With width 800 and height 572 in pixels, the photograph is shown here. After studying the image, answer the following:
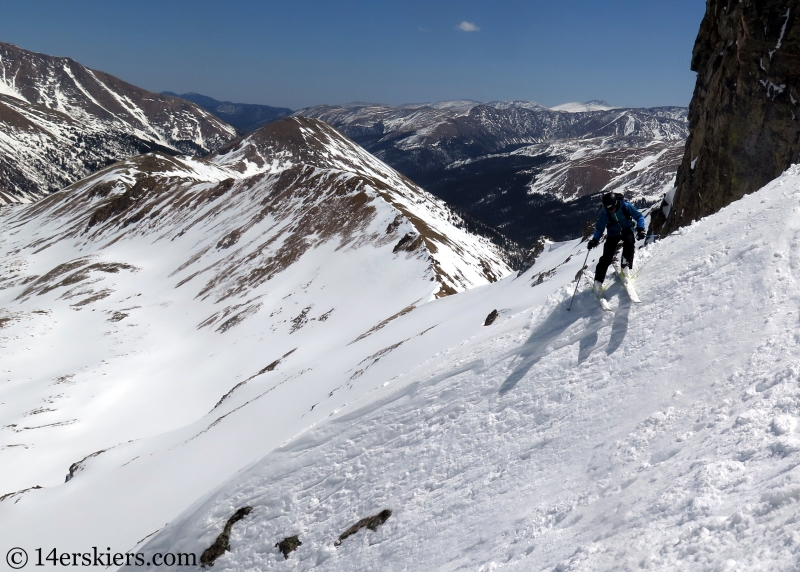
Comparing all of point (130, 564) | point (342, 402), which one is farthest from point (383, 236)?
point (130, 564)

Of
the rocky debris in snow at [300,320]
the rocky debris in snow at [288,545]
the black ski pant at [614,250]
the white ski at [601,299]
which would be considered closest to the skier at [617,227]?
the black ski pant at [614,250]

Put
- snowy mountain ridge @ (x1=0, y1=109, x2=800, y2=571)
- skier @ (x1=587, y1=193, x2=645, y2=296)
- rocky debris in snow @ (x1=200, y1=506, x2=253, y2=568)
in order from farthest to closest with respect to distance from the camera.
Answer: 1. rocky debris in snow @ (x1=200, y1=506, x2=253, y2=568)
2. skier @ (x1=587, y1=193, x2=645, y2=296)
3. snowy mountain ridge @ (x1=0, y1=109, x2=800, y2=571)

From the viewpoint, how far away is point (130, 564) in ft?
51.9

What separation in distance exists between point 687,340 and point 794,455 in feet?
12.4

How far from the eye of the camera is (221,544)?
13.3 meters

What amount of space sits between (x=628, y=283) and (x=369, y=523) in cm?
939

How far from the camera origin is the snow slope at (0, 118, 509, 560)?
26.9 metres

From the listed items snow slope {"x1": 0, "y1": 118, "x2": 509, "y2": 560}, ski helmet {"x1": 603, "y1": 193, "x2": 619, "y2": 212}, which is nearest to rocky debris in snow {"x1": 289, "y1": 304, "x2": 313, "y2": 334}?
snow slope {"x1": 0, "y1": 118, "x2": 509, "y2": 560}

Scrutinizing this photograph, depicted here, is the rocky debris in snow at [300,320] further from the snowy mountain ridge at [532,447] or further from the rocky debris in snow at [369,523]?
the rocky debris in snow at [369,523]

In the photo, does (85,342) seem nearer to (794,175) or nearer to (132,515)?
(132,515)

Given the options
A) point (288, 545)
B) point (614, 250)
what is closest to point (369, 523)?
point (288, 545)

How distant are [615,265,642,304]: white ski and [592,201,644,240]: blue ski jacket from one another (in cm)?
111

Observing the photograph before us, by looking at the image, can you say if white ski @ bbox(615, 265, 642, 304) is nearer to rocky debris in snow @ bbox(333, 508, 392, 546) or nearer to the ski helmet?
the ski helmet

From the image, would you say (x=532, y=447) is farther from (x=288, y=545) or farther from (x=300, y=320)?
(x=300, y=320)
